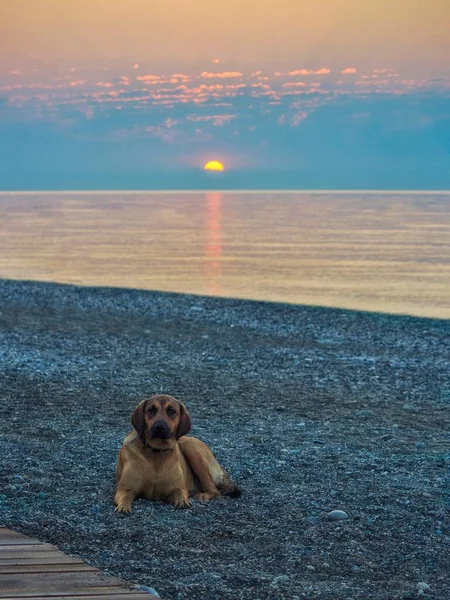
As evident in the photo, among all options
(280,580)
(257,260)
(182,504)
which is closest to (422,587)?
(280,580)

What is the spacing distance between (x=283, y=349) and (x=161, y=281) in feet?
70.5

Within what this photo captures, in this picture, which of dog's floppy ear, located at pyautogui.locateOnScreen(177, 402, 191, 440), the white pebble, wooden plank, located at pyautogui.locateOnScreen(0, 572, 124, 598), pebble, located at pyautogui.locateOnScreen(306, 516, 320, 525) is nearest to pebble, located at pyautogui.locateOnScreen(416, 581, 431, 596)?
the white pebble

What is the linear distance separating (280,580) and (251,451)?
436 cm

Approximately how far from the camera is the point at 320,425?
13469 mm

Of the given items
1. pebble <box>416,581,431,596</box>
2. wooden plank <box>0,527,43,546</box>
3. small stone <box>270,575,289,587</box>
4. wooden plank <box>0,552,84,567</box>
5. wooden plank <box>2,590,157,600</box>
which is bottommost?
pebble <box>416,581,431,596</box>

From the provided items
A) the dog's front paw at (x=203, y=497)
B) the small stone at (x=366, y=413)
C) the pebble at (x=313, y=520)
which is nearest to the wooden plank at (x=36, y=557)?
the dog's front paw at (x=203, y=497)

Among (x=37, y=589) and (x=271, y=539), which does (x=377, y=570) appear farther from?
(x=37, y=589)

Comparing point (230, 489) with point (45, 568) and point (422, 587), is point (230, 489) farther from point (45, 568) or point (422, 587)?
point (45, 568)

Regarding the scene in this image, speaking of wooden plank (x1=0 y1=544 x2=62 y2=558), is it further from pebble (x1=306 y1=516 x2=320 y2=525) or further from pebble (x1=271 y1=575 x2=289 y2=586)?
pebble (x1=306 y1=516 x2=320 y2=525)

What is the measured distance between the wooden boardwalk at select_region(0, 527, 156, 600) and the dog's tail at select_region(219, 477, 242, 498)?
269 cm

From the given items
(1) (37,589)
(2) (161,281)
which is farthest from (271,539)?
(2) (161,281)

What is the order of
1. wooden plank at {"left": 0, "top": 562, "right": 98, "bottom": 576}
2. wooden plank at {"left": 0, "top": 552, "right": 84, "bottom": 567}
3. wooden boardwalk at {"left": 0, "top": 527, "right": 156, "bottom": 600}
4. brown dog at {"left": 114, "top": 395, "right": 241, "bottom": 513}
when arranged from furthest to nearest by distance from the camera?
1. brown dog at {"left": 114, "top": 395, "right": 241, "bottom": 513}
2. wooden plank at {"left": 0, "top": 552, "right": 84, "bottom": 567}
3. wooden plank at {"left": 0, "top": 562, "right": 98, "bottom": 576}
4. wooden boardwalk at {"left": 0, "top": 527, "right": 156, "bottom": 600}

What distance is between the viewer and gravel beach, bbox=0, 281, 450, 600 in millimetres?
7617

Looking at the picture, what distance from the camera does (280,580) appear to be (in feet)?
23.7
